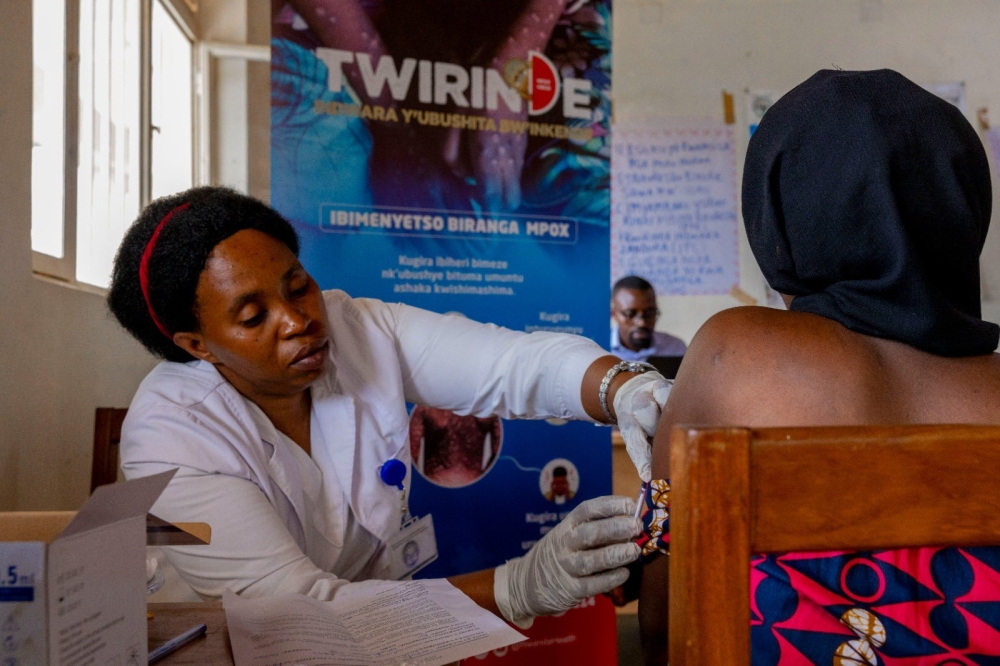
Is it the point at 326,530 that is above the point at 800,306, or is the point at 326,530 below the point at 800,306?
below

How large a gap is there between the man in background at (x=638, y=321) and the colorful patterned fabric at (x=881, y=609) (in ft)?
9.64

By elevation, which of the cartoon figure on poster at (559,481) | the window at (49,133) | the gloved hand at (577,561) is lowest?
the cartoon figure on poster at (559,481)

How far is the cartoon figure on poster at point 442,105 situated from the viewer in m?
2.11

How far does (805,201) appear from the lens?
798mm

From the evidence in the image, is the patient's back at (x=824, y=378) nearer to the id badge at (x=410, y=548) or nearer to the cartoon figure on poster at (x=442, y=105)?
the id badge at (x=410, y=548)

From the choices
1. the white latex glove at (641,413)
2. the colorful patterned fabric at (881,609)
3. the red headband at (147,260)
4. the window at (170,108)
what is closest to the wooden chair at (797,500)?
the colorful patterned fabric at (881,609)

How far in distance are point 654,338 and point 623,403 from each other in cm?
236

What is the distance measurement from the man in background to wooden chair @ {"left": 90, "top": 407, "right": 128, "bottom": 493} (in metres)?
2.30

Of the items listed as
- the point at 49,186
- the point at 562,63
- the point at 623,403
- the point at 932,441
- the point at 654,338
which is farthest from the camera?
the point at 654,338

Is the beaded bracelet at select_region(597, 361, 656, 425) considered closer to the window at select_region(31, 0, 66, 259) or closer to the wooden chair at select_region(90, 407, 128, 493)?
the wooden chair at select_region(90, 407, 128, 493)

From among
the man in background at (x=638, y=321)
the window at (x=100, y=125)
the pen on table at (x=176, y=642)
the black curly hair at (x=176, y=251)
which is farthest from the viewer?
the man in background at (x=638, y=321)

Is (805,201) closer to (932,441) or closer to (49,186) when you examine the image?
(932,441)

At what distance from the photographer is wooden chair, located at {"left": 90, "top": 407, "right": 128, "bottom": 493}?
5.42 feet

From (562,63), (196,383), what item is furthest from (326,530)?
(562,63)
